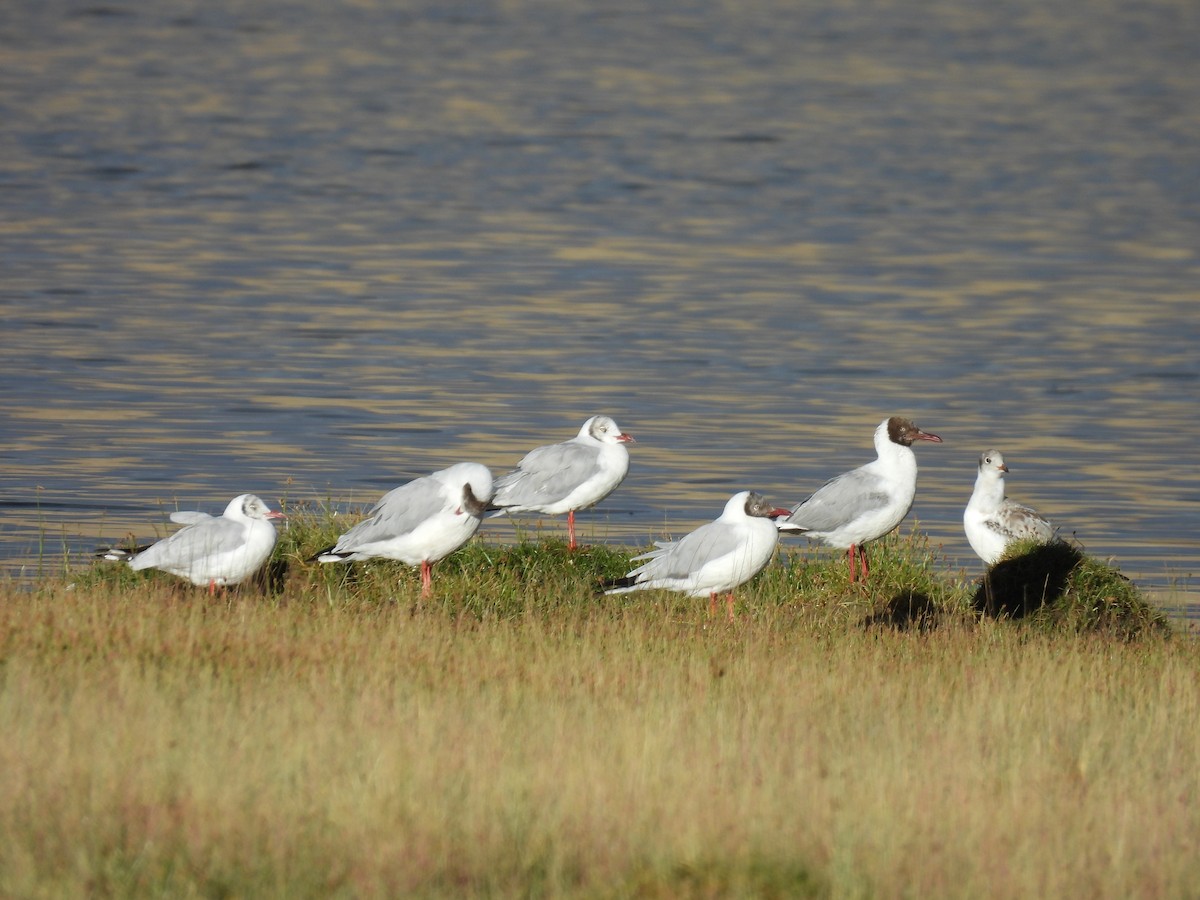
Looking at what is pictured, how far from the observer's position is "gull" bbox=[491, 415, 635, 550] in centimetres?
1850

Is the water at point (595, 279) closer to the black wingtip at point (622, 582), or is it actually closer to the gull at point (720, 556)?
the black wingtip at point (622, 582)

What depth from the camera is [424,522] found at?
611 inches

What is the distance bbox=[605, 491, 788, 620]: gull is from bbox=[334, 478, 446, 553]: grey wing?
57.7 inches

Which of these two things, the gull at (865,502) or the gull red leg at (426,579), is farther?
the gull at (865,502)

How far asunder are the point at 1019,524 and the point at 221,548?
21.3 feet

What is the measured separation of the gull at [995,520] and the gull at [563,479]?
2960 mm

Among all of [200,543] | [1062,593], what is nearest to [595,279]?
[1062,593]

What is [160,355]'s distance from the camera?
37.0m

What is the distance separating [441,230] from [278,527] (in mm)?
45008

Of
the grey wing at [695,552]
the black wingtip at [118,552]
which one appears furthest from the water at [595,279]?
the grey wing at [695,552]

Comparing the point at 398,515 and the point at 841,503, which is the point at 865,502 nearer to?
the point at 841,503

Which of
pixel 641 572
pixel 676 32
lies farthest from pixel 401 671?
pixel 676 32

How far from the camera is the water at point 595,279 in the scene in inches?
1078

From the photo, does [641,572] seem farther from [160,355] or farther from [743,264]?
[743,264]
